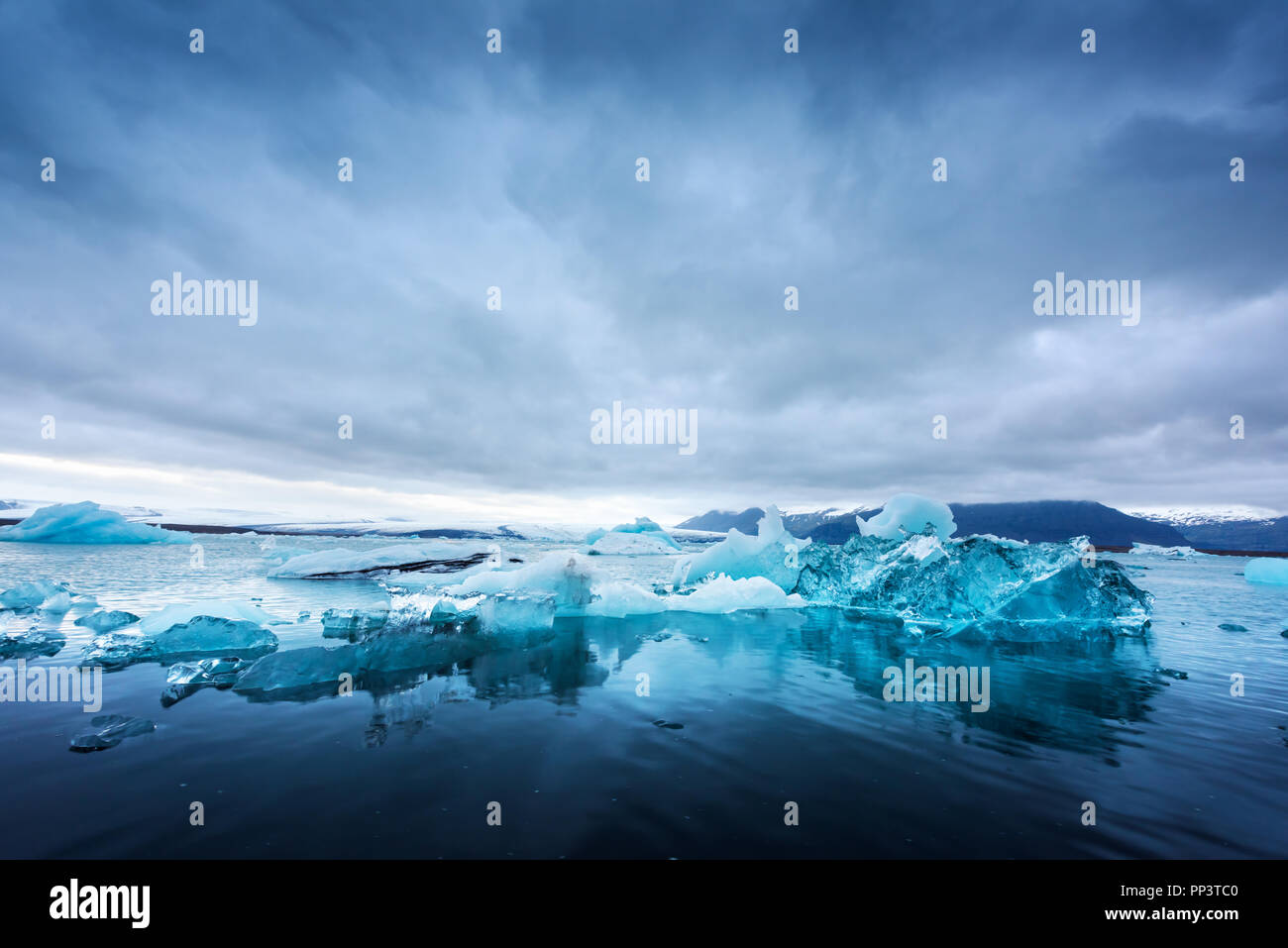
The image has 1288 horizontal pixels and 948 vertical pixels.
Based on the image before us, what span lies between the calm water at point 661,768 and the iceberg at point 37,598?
23.5ft

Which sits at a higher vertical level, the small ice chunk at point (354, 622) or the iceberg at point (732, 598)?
the small ice chunk at point (354, 622)

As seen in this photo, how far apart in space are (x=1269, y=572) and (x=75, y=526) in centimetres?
10122

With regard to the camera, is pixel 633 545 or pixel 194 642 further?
pixel 633 545

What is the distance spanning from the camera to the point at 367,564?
2809 centimetres

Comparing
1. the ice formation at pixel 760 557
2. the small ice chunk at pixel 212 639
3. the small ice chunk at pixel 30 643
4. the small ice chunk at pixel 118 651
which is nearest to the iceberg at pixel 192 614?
the small ice chunk at pixel 212 639

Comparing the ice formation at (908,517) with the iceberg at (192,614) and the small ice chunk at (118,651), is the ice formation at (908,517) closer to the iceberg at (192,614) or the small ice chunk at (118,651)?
the iceberg at (192,614)

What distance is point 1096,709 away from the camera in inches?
299

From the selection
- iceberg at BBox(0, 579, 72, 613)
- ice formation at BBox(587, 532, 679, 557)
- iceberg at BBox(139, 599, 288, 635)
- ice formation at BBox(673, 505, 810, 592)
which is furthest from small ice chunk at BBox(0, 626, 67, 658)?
ice formation at BBox(587, 532, 679, 557)

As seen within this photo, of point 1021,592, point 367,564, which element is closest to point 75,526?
point 367,564

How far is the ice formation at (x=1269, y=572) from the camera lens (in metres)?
37.8

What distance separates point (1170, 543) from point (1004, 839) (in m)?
266

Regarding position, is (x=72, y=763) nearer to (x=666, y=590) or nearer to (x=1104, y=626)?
(x=666, y=590)

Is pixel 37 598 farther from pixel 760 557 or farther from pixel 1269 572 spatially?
pixel 1269 572
